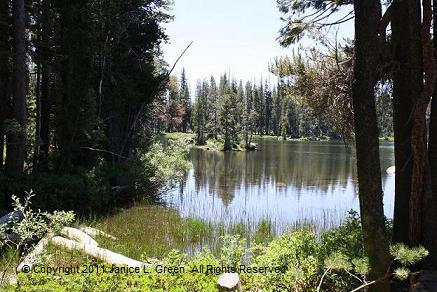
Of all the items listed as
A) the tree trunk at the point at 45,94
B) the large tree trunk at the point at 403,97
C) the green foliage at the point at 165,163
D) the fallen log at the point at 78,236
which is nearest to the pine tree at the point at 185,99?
the green foliage at the point at 165,163

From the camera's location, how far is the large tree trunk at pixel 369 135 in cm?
402

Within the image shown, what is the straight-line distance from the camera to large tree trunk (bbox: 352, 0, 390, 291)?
402 cm

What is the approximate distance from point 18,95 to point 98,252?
702cm

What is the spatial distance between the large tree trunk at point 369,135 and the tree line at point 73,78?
868 centimetres

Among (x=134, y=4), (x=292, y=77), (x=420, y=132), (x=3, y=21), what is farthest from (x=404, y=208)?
(x=134, y=4)

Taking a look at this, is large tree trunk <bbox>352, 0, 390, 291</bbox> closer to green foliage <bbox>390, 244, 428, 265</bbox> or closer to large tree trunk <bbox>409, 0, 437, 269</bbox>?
green foliage <bbox>390, 244, 428, 265</bbox>

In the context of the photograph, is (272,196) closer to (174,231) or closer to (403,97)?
(174,231)

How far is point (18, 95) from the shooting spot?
1125 centimetres

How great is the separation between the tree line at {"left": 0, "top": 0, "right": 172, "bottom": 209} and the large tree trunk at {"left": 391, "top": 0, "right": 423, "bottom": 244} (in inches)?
340

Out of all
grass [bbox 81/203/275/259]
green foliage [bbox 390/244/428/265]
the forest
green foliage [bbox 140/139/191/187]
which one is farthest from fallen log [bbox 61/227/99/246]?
green foliage [bbox 140/139/191/187]

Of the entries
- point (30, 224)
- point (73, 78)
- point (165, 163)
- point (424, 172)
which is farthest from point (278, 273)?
point (165, 163)

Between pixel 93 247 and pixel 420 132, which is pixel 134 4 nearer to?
pixel 93 247

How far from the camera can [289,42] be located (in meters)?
7.43

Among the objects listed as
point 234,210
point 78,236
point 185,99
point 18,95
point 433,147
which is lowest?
point 234,210
